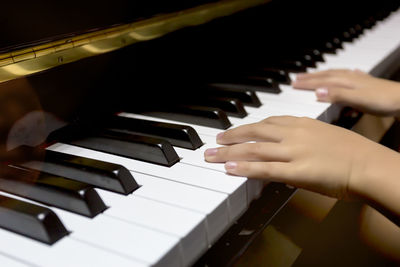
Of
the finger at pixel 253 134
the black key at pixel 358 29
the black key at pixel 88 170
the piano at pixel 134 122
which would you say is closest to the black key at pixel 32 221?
the piano at pixel 134 122

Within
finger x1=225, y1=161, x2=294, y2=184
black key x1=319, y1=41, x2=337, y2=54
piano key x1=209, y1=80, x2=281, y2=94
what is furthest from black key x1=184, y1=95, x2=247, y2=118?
black key x1=319, y1=41, x2=337, y2=54

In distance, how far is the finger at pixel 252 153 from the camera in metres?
0.80

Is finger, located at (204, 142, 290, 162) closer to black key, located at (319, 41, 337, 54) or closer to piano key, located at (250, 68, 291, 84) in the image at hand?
piano key, located at (250, 68, 291, 84)

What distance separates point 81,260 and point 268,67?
3.04 ft

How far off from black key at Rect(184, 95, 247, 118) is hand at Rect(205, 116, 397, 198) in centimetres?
18

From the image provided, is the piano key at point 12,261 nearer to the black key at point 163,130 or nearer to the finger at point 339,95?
the black key at point 163,130

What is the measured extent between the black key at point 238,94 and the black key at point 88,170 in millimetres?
429

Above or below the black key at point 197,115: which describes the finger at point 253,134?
below

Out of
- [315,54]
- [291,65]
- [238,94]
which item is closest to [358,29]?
[315,54]

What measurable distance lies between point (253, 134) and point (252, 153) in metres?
0.06

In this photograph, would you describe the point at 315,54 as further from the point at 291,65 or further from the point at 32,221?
the point at 32,221

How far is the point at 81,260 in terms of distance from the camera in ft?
1.89

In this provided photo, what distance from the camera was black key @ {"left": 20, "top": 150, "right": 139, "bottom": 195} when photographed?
73 cm

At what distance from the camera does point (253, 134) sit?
86 centimetres
